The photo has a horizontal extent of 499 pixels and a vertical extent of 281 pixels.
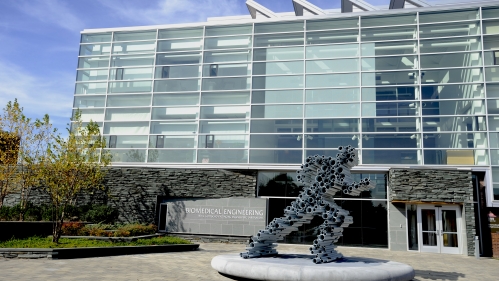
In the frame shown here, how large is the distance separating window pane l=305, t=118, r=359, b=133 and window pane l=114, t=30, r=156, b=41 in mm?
11363

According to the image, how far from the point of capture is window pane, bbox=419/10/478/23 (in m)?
23.1

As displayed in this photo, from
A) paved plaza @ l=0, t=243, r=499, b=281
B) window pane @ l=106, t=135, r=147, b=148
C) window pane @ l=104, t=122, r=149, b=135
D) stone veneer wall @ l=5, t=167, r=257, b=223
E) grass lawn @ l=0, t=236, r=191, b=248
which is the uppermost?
window pane @ l=104, t=122, r=149, b=135

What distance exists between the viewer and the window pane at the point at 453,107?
21984mm

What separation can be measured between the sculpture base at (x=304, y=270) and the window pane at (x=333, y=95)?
13.3 m

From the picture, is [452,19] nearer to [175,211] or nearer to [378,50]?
[378,50]

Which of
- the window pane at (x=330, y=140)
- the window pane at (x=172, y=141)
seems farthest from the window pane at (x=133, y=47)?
the window pane at (x=330, y=140)

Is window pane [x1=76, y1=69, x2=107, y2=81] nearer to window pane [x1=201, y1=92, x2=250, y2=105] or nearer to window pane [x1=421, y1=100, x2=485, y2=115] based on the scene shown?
window pane [x1=201, y1=92, x2=250, y2=105]

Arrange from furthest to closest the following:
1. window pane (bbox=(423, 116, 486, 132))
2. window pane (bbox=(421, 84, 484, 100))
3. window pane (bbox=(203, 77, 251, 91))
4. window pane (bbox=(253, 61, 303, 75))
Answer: window pane (bbox=(203, 77, 251, 91)) → window pane (bbox=(253, 61, 303, 75)) → window pane (bbox=(421, 84, 484, 100)) → window pane (bbox=(423, 116, 486, 132))

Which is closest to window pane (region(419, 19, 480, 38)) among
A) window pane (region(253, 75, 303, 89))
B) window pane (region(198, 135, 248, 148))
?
window pane (region(253, 75, 303, 89))

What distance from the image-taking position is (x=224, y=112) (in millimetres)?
25016

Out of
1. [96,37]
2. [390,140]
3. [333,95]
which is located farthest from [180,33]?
[390,140]

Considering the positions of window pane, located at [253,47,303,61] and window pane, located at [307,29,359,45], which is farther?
window pane, located at [253,47,303,61]

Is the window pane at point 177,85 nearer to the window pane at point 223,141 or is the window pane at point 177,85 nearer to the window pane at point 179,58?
the window pane at point 179,58

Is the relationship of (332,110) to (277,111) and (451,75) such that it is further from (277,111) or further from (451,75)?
(451,75)
